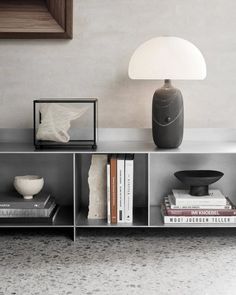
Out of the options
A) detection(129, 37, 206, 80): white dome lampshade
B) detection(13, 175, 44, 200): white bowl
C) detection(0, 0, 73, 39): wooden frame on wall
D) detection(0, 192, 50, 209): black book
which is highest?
detection(0, 0, 73, 39): wooden frame on wall

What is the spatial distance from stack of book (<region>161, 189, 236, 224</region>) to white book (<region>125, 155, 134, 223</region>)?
138mm

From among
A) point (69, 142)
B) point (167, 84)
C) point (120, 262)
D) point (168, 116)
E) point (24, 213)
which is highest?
point (167, 84)

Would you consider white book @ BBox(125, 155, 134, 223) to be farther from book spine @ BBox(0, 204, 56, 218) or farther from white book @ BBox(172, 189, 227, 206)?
book spine @ BBox(0, 204, 56, 218)

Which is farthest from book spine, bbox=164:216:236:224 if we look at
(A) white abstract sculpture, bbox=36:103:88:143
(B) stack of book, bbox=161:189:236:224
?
(A) white abstract sculpture, bbox=36:103:88:143

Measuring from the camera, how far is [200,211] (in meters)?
2.49

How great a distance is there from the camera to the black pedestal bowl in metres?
2.49

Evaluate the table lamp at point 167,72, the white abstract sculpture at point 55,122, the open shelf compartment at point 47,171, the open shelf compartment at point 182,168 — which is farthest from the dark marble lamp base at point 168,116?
the open shelf compartment at point 47,171

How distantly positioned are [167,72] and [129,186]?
1.49 ft

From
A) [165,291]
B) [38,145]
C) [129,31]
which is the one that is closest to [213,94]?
[129,31]

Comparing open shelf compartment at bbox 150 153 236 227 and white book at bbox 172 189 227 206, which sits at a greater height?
open shelf compartment at bbox 150 153 236 227

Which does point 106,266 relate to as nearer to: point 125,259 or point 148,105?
point 125,259

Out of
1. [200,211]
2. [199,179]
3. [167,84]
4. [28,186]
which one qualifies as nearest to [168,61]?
[167,84]

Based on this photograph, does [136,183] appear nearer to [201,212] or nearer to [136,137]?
[136,137]

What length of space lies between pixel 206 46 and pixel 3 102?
875mm
